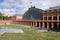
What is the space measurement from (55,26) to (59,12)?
5446mm

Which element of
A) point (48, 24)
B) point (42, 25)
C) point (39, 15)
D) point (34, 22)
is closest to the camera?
point (48, 24)

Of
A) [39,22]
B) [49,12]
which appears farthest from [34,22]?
[49,12]

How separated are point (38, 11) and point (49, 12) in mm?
21334

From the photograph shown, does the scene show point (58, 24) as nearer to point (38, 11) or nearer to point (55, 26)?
point (55, 26)

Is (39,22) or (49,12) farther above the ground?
(49,12)

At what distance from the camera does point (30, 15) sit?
89.4m

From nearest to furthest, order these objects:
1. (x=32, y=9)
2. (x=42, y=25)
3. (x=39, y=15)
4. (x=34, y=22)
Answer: (x=42, y=25), (x=34, y=22), (x=39, y=15), (x=32, y=9)

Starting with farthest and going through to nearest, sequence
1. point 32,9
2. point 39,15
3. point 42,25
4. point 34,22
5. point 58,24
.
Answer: point 32,9
point 39,15
point 34,22
point 42,25
point 58,24

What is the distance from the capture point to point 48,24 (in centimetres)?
5525

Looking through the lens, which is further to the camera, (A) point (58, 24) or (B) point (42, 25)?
(B) point (42, 25)

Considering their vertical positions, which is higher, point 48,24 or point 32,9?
point 32,9

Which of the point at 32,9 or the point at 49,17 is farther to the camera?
the point at 32,9

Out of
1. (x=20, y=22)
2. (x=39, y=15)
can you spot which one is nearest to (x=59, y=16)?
(x=39, y=15)

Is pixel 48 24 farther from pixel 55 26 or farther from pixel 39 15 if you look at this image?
pixel 39 15
